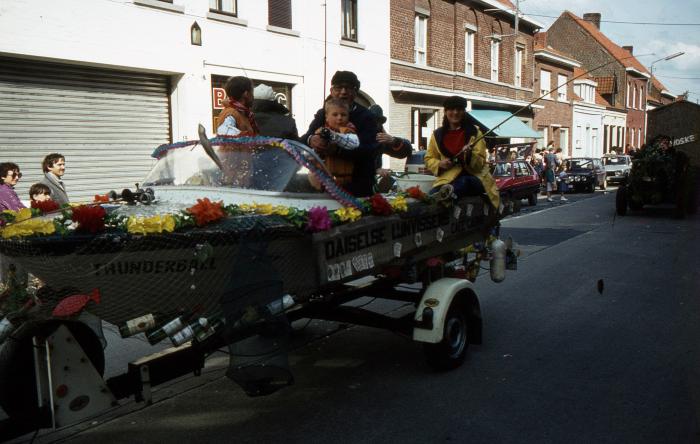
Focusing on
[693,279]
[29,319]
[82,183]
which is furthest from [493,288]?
[82,183]

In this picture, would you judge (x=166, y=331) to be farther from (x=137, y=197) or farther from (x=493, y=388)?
(x=493, y=388)

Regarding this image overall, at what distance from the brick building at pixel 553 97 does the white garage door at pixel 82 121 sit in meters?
27.6

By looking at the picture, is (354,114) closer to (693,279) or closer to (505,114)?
(693,279)

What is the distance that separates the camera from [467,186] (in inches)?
250

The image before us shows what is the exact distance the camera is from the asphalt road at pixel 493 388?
4.22 m

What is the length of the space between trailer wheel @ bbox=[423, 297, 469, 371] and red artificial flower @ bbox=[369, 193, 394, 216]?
3.51 feet

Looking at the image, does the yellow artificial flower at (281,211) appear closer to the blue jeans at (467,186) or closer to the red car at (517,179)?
the blue jeans at (467,186)

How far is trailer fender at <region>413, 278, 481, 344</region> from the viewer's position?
512 cm

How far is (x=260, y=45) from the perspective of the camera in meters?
17.4

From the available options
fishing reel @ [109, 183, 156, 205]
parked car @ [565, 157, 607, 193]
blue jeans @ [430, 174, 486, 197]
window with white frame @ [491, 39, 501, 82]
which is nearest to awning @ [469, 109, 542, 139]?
window with white frame @ [491, 39, 501, 82]

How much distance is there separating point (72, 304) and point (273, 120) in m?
3.04

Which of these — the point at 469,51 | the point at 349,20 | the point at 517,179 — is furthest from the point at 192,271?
the point at 469,51

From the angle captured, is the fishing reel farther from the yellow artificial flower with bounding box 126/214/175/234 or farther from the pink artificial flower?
the pink artificial flower

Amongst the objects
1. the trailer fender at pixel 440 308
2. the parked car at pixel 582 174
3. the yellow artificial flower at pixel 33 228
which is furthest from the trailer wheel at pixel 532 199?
the yellow artificial flower at pixel 33 228
